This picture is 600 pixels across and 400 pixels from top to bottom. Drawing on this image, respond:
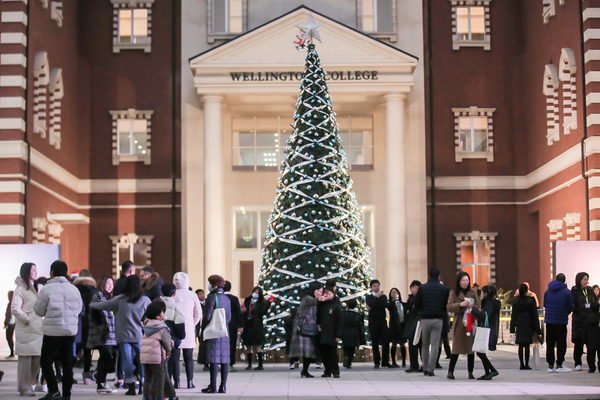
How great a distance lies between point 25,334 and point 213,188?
17335mm

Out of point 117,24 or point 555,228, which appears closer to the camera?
point 555,228

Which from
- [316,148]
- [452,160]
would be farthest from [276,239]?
[452,160]

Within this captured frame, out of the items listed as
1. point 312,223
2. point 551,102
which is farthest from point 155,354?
point 551,102

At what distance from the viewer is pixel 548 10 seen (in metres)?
29.2

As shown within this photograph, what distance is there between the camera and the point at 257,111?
1291 inches

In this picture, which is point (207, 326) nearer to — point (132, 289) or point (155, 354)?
point (132, 289)

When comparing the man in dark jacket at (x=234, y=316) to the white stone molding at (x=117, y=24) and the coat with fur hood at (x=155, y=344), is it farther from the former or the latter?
the white stone molding at (x=117, y=24)

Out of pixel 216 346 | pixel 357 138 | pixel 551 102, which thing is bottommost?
pixel 216 346

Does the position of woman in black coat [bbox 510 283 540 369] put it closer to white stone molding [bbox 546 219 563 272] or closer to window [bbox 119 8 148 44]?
white stone molding [bbox 546 219 563 272]

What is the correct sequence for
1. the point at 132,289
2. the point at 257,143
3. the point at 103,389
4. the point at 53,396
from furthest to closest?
the point at 257,143
the point at 103,389
the point at 132,289
the point at 53,396

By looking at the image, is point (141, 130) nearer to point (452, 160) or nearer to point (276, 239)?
point (452, 160)

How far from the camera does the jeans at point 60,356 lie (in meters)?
12.2

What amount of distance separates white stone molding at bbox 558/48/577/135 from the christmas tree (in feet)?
31.3

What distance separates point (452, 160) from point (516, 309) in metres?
15.5
